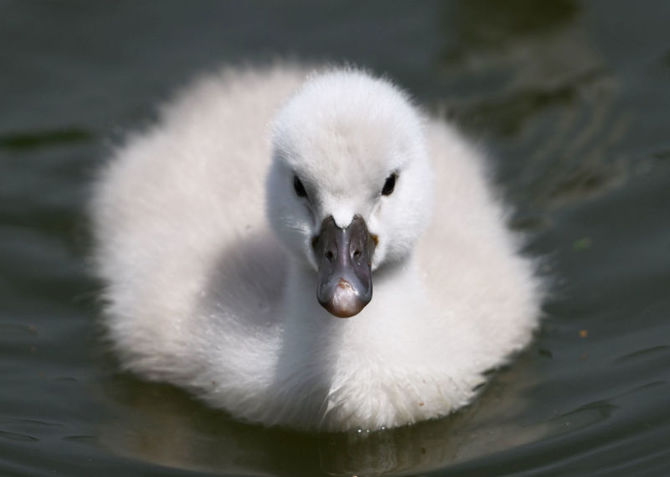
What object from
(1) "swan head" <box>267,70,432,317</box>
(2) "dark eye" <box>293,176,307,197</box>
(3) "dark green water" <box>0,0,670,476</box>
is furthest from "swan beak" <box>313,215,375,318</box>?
(3) "dark green water" <box>0,0,670,476</box>

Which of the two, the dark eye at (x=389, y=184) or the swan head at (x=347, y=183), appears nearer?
the swan head at (x=347, y=183)

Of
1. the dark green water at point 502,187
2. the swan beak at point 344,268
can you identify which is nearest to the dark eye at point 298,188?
the swan beak at point 344,268

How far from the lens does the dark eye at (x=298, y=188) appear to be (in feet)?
13.2

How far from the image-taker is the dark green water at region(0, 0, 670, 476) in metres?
4.27

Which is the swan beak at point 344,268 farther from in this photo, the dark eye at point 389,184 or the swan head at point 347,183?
the dark eye at point 389,184

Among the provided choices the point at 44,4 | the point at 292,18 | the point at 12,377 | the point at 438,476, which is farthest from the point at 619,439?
the point at 44,4

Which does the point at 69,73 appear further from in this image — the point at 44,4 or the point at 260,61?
the point at 260,61

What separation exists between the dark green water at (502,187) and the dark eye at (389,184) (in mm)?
863

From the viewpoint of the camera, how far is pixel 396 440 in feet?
14.2

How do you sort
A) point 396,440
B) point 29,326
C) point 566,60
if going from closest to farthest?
point 396,440 < point 29,326 < point 566,60

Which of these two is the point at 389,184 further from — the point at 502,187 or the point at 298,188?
the point at 502,187

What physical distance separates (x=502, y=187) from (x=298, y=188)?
2.05 meters

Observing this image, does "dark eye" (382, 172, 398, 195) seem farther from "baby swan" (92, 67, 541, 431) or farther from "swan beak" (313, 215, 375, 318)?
"swan beak" (313, 215, 375, 318)

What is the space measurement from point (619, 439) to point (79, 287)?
2.42 meters
